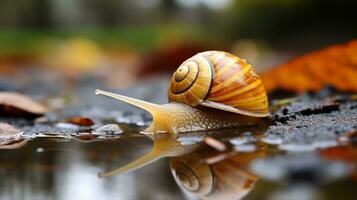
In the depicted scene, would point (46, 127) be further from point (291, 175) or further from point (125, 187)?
point (291, 175)

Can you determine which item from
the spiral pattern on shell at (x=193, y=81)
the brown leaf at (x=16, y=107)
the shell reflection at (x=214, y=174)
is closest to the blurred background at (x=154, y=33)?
the brown leaf at (x=16, y=107)

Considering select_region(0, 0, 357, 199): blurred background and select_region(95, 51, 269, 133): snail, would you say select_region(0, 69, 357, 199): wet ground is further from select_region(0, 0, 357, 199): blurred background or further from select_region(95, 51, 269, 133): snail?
select_region(95, 51, 269, 133): snail

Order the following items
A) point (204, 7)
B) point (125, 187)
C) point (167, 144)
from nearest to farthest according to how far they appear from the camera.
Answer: point (125, 187), point (167, 144), point (204, 7)

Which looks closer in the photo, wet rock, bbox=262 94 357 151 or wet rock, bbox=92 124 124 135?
wet rock, bbox=262 94 357 151

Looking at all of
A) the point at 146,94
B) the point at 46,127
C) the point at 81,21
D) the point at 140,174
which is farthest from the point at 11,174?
→ the point at 81,21

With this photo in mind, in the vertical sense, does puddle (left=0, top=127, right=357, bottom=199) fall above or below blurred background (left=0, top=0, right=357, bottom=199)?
below

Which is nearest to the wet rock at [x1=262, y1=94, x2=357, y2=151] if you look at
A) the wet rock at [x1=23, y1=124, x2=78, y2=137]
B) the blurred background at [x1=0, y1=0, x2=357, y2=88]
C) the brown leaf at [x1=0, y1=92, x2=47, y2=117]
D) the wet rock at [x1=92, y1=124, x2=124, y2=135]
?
the wet rock at [x1=92, y1=124, x2=124, y2=135]
